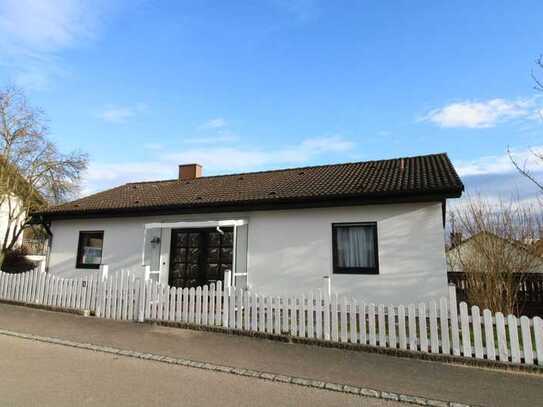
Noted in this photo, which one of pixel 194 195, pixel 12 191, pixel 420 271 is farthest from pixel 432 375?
pixel 12 191

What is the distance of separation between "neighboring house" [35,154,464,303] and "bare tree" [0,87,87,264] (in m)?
3.86

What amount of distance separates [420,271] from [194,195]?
780cm

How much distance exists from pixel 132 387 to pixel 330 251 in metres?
6.31

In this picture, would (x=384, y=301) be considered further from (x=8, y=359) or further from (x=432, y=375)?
(x=8, y=359)

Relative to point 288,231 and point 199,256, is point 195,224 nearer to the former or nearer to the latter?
point 199,256

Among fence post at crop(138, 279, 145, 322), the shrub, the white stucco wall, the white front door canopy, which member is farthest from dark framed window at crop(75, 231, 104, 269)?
the shrub

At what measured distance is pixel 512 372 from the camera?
527cm

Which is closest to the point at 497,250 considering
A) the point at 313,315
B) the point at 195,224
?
the point at 313,315

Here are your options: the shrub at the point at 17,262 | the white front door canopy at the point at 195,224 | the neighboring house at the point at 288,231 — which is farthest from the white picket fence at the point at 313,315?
the shrub at the point at 17,262

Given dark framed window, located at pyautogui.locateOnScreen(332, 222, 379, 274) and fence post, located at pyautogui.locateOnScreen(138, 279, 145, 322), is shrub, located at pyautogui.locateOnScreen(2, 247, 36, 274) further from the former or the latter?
dark framed window, located at pyautogui.locateOnScreen(332, 222, 379, 274)

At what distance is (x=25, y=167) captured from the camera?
16.3 meters

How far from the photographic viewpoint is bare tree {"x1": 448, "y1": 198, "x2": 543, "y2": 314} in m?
9.06

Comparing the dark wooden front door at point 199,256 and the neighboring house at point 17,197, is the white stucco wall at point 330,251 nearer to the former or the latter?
the dark wooden front door at point 199,256

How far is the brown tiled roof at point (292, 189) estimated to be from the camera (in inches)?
365
